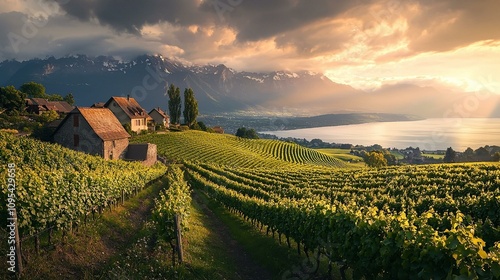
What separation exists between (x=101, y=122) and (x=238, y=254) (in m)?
41.4

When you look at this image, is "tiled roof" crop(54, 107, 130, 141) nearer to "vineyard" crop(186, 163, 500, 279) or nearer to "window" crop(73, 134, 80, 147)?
"window" crop(73, 134, 80, 147)

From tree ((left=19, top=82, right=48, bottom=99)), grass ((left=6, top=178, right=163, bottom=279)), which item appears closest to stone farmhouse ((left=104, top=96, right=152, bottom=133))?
grass ((left=6, top=178, right=163, bottom=279))

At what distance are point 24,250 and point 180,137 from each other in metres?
79.7

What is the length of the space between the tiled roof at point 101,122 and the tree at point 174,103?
6269 cm

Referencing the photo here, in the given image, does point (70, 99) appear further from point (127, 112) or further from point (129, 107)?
point (127, 112)

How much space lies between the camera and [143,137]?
85125 mm

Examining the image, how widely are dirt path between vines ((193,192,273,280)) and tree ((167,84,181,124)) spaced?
307ft

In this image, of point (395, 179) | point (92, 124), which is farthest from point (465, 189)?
point (92, 124)

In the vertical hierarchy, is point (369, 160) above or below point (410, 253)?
below

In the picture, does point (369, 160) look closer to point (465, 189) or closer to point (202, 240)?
point (465, 189)

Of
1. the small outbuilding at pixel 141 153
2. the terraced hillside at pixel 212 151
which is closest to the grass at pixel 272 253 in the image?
the small outbuilding at pixel 141 153

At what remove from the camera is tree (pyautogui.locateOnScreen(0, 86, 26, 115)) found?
254 feet

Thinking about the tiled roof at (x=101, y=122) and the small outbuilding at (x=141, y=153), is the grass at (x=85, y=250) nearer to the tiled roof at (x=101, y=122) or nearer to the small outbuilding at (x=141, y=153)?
the tiled roof at (x=101, y=122)

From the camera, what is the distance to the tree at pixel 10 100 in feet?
254
